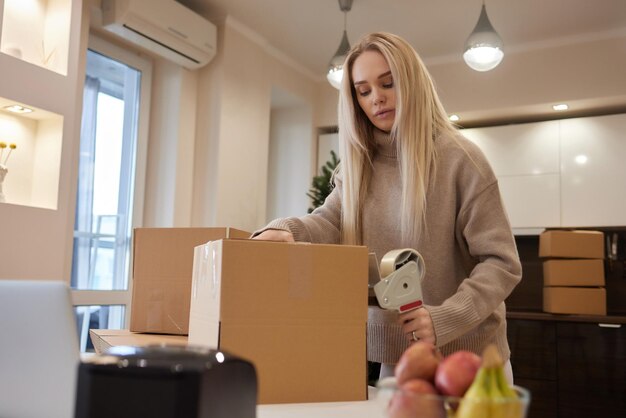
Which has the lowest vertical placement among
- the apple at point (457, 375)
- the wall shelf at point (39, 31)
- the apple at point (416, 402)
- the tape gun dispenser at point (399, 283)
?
the apple at point (416, 402)

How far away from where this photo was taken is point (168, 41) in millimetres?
3518

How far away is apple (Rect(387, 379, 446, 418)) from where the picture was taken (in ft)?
1.76

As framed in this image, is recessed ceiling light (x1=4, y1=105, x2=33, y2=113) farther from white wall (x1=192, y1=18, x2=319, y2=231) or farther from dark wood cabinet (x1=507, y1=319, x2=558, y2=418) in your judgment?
dark wood cabinet (x1=507, y1=319, x2=558, y2=418)

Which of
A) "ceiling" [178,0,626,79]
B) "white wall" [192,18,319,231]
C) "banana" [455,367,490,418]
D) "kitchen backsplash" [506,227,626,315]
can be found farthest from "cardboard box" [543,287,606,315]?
"banana" [455,367,490,418]

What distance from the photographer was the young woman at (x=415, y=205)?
1.23m

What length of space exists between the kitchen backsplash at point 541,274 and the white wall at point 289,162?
1.67 m

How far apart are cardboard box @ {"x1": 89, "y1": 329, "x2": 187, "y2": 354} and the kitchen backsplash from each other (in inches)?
133

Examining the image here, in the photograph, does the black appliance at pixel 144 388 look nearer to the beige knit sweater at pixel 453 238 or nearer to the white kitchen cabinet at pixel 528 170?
the beige knit sweater at pixel 453 238

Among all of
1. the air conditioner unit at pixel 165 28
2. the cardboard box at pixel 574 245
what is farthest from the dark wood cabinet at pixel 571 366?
the air conditioner unit at pixel 165 28

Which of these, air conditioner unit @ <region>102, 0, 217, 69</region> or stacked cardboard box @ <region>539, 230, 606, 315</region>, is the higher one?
air conditioner unit @ <region>102, 0, 217, 69</region>

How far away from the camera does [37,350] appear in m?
0.89

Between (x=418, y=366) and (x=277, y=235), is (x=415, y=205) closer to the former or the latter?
(x=277, y=235)

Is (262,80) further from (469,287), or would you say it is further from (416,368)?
(416,368)

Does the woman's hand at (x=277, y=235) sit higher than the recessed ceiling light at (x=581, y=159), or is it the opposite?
the recessed ceiling light at (x=581, y=159)
